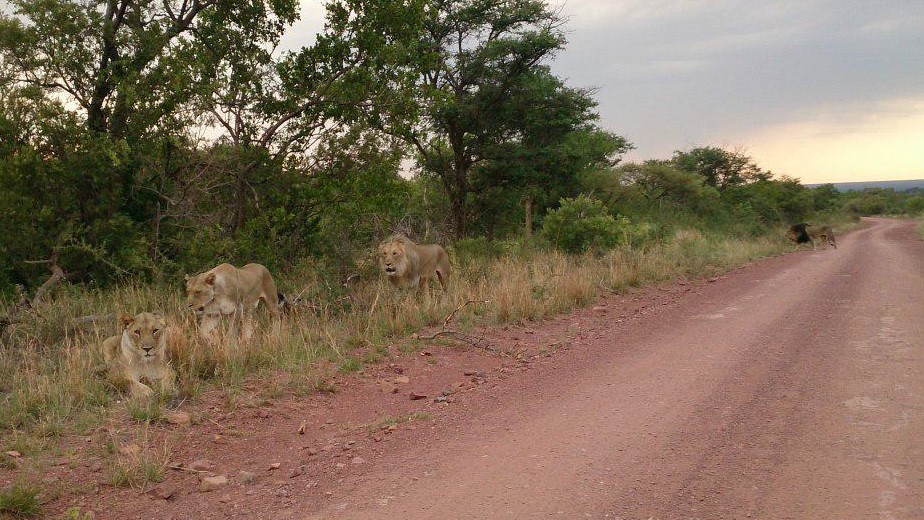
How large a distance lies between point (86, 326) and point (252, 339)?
253 cm

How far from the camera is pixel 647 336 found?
28.0ft

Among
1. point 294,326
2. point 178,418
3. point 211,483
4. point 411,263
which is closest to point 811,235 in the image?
point 411,263

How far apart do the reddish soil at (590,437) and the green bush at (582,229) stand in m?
7.76

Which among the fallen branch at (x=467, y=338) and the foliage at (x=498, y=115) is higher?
the foliage at (x=498, y=115)

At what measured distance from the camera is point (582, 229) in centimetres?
1636

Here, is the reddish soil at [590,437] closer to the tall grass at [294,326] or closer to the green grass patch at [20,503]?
the green grass patch at [20,503]

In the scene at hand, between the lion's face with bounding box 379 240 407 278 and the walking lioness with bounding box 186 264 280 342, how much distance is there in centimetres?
209

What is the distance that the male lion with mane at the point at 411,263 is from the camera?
1024cm

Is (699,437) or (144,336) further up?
(144,336)

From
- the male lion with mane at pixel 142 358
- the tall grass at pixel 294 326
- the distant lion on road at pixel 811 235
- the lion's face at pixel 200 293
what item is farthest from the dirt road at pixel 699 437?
the distant lion on road at pixel 811 235

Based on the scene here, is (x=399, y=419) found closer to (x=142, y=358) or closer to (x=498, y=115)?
(x=142, y=358)

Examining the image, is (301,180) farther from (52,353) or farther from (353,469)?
(353,469)

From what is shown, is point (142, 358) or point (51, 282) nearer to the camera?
point (142, 358)

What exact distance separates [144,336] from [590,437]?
4107 millimetres
